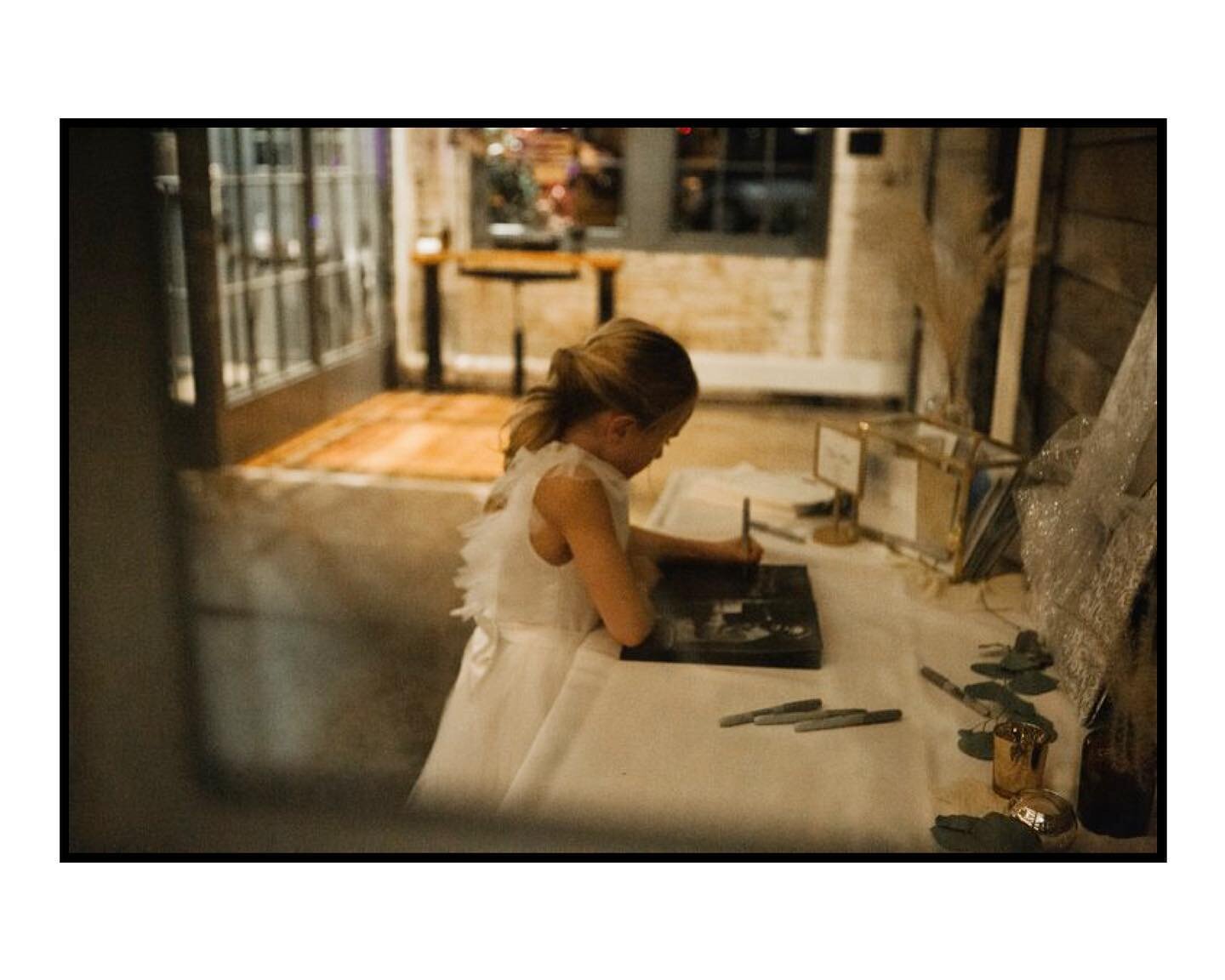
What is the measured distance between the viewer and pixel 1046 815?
1088 mm

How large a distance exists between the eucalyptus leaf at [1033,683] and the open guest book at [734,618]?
235 mm

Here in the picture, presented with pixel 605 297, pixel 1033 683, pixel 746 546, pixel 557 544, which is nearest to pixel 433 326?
pixel 605 297

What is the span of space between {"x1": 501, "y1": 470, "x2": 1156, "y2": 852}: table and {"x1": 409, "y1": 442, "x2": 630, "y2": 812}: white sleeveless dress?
59 mm

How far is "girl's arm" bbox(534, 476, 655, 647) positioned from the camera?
1.31 m

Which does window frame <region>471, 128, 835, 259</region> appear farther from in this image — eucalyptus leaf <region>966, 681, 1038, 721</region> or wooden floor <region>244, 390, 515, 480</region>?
eucalyptus leaf <region>966, 681, 1038, 721</region>

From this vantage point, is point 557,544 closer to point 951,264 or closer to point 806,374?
point 806,374

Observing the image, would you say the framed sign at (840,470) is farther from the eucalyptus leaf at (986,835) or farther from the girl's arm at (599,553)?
the eucalyptus leaf at (986,835)

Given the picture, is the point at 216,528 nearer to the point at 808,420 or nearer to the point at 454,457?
the point at 454,457

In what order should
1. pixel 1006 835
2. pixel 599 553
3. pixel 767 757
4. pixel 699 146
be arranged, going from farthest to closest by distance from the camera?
1. pixel 699 146
2. pixel 599 553
3. pixel 767 757
4. pixel 1006 835

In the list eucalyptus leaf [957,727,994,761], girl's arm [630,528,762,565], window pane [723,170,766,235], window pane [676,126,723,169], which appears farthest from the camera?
window pane [723,170,766,235]

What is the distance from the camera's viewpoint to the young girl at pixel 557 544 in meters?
1.33

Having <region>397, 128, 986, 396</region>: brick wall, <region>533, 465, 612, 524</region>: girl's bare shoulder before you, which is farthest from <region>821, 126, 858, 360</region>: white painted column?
<region>533, 465, 612, 524</region>: girl's bare shoulder

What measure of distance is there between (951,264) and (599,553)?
719mm

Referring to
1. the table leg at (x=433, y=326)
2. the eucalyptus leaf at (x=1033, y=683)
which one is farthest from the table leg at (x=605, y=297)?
the eucalyptus leaf at (x=1033, y=683)
